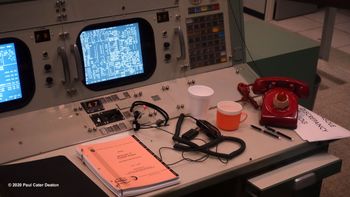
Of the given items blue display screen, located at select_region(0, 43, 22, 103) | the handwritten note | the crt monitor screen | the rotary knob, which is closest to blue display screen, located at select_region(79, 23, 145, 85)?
the crt monitor screen

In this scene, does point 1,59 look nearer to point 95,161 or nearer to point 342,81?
point 95,161

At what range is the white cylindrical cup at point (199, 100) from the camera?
156 centimetres

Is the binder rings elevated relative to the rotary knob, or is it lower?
lower

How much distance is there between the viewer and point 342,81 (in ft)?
11.8

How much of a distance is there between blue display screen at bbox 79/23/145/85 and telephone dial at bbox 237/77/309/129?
1.44 feet

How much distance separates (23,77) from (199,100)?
61cm

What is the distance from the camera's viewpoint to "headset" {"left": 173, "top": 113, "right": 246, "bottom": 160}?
1.41m

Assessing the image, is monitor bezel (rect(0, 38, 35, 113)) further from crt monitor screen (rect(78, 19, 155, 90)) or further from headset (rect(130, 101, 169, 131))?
headset (rect(130, 101, 169, 131))

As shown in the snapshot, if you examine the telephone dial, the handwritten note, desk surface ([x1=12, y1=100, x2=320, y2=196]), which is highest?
the telephone dial

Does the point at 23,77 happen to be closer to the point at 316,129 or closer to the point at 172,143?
the point at 172,143

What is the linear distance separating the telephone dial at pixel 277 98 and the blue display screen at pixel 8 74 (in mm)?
829

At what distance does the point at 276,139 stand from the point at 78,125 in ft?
2.21

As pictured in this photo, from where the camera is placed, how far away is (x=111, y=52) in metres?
1.62

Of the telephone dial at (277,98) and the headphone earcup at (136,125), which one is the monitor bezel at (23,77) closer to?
the headphone earcup at (136,125)
